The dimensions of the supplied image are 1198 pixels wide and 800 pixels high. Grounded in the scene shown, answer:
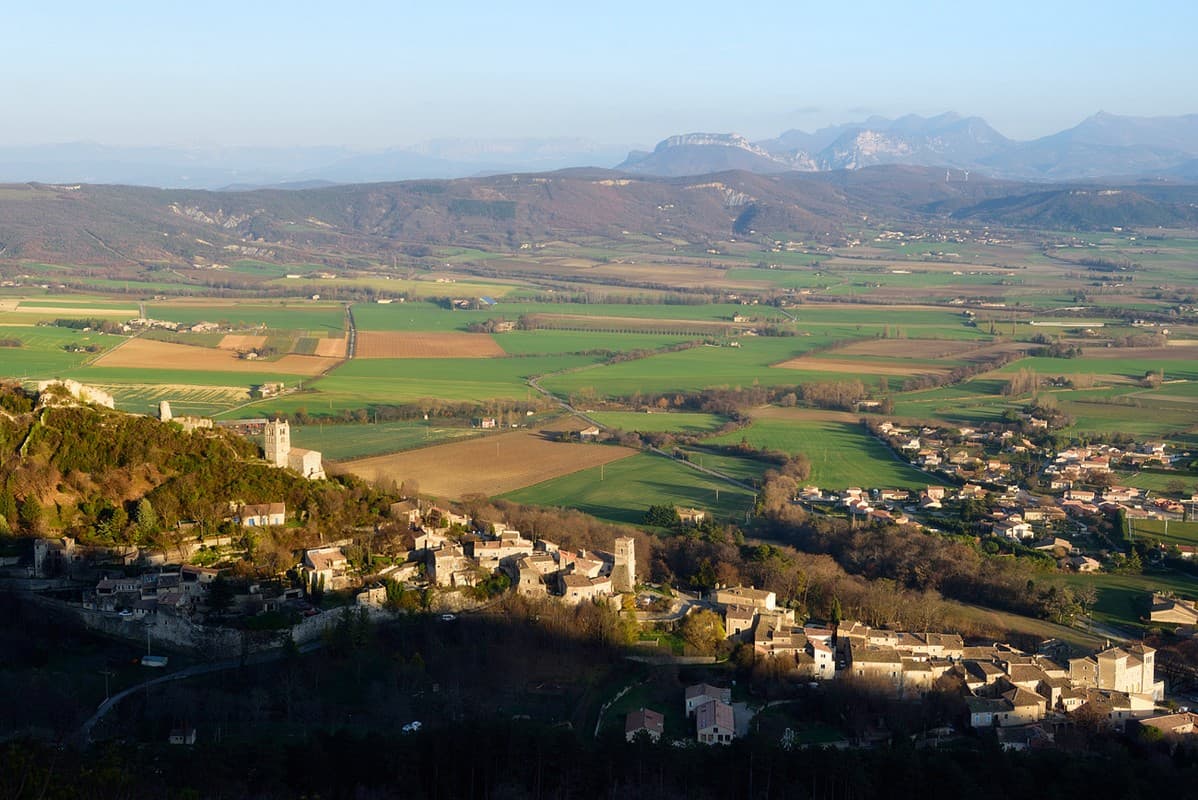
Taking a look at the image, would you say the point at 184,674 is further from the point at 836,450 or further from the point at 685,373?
the point at 685,373

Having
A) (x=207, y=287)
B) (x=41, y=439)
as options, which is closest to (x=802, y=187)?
(x=207, y=287)

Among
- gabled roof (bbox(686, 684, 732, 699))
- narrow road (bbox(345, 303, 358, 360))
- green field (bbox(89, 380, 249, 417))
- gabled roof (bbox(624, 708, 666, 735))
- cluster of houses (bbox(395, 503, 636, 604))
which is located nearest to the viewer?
gabled roof (bbox(624, 708, 666, 735))

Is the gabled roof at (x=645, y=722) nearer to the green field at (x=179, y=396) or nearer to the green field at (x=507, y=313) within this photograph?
the green field at (x=179, y=396)

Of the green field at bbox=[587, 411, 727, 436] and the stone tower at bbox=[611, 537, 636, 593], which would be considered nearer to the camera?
the stone tower at bbox=[611, 537, 636, 593]

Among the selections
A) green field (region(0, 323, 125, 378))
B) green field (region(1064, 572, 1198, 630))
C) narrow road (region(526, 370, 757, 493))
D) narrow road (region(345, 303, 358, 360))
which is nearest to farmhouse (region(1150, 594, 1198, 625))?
green field (region(1064, 572, 1198, 630))

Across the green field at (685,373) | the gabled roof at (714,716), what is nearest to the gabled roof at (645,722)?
the gabled roof at (714,716)

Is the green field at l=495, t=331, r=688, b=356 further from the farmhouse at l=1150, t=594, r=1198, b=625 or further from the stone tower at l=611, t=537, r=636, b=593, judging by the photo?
the farmhouse at l=1150, t=594, r=1198, b=625

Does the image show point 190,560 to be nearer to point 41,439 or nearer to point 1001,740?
point 41,439

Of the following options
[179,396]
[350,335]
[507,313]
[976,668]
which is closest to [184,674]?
[976,668]
